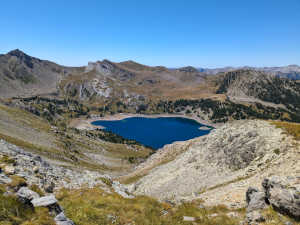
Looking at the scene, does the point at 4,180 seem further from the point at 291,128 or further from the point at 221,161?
the point at 291,128

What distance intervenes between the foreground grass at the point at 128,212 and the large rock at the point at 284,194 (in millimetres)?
3918

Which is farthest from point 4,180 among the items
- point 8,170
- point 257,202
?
point 257,202

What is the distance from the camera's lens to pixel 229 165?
1764 inches

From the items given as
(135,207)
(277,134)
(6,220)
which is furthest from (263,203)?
(277,134)

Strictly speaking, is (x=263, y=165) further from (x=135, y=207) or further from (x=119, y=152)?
(x=119, y=152)

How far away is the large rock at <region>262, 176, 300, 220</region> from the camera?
1633 centimetres

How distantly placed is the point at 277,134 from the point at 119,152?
148 metres

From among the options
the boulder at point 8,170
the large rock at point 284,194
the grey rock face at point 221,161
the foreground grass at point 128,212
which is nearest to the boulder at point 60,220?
the foreground grass at point 128,212

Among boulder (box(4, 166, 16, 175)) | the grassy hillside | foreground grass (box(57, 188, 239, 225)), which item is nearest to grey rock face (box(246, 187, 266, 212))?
foreground grass (box(57, 188, 239, 225))

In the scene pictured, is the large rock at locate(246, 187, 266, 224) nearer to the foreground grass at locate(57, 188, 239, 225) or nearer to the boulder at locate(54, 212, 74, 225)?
the foreground grass at locate(57, 188, 239, 225)

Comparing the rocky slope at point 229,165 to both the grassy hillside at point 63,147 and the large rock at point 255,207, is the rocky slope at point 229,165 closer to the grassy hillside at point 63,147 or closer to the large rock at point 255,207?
the large rock at point 255,207

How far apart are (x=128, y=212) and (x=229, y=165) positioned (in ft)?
107

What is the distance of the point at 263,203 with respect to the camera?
18828mm

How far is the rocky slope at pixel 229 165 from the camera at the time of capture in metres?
29.6
